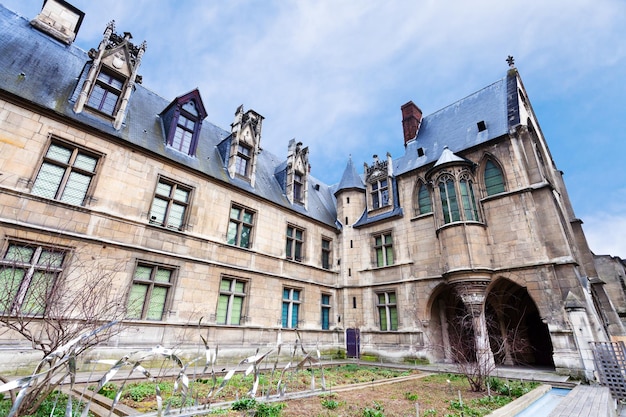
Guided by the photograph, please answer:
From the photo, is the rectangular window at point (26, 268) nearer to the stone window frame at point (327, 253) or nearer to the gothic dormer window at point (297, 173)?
the gothic dormer window at point (297, 173)

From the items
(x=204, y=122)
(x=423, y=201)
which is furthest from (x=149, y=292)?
(x=423, y=201)

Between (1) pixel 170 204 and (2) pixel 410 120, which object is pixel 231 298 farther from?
(2) pixel 410 120

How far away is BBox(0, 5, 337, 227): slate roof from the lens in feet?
30.1

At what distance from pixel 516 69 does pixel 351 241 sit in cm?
1264

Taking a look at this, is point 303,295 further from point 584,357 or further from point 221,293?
point 584,357

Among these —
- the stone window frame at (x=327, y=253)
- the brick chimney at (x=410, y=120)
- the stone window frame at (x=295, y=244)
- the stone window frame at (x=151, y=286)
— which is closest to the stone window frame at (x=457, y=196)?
the brick chimney at (x=410, y=120)

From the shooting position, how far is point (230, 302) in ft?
38.4

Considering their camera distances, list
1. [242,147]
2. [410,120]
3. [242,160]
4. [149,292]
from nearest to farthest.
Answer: [149,292] < [242,160] < [242,147] < [410,120]

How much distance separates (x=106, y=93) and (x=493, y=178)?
15.9 metres

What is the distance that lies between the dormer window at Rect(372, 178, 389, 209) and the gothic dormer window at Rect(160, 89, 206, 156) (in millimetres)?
10088

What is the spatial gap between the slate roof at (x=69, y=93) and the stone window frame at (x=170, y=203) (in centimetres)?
86

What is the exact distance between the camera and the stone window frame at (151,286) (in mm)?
9477

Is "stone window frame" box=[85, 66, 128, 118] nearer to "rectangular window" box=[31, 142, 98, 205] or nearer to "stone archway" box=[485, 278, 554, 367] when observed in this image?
"rectangular window" box=[31, 142, 98, 205]

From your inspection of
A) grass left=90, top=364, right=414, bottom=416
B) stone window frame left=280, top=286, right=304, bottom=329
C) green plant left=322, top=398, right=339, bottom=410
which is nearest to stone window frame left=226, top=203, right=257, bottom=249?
stone window frame left=280, top=286, right=304, bottom=329
